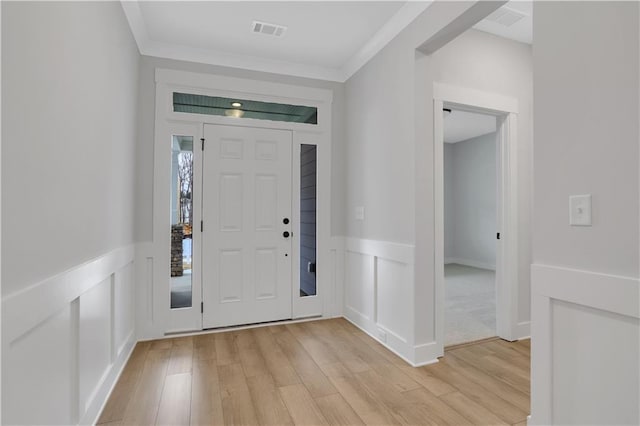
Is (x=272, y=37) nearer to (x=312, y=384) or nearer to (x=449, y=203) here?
(x=312, y=384)

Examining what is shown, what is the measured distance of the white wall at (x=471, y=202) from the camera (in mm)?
7129

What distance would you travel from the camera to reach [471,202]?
7664 millimetres

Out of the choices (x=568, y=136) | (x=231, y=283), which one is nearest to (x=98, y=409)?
(x=231, y=283)

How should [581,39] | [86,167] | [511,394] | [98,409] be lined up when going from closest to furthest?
[581,39], [86,167], [98,409], [511,394]

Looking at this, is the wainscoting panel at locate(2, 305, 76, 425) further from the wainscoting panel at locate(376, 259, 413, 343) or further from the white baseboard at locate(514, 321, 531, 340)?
the white baseboard at locate(514, 321, 531, 340)

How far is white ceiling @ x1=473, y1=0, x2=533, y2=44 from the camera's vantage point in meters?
2.55

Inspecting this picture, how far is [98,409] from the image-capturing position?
1852mm

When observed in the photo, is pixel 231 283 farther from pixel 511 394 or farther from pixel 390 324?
pixel 511 394

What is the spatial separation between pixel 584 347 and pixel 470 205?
6818mm

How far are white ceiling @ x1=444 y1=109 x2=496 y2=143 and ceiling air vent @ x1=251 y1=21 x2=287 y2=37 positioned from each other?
3643mm

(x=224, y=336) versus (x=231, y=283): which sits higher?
(x=231, y=283)

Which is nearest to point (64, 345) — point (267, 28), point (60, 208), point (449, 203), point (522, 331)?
point (60, 208)

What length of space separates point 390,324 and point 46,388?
230cm

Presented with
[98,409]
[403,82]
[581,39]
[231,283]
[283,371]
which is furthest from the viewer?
[231,283]
